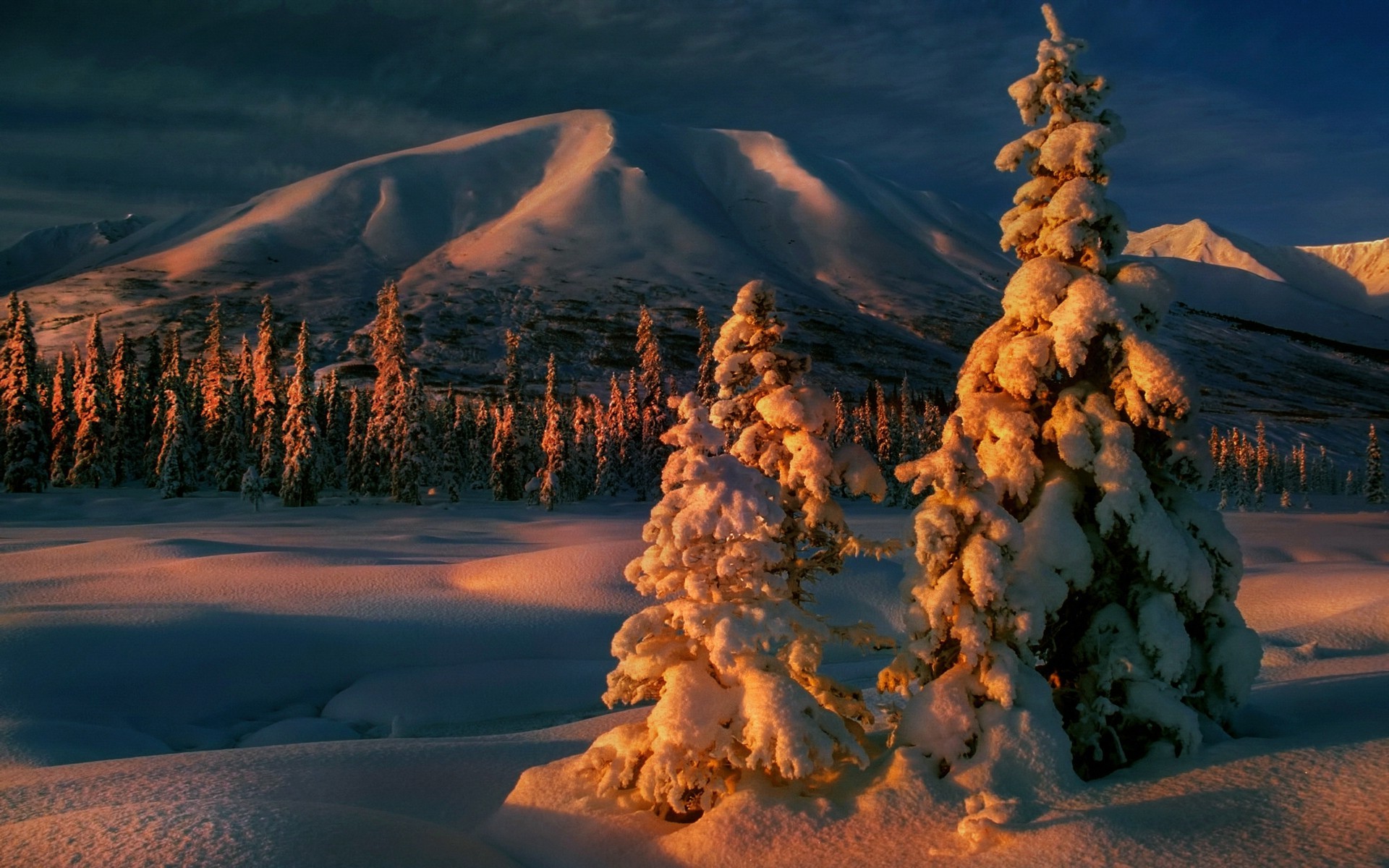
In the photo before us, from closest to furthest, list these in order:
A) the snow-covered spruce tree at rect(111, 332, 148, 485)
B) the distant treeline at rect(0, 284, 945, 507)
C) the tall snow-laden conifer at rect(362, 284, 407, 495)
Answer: the distant treeline at rect(0, 284, 945, 507)
the tall snow-laden conifer at rect(362, 284, 407, 495)
the snow-covered spruce tree at rect(111, 332, 148, 485)

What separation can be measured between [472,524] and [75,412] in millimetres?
43949

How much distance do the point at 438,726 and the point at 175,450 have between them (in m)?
50.2

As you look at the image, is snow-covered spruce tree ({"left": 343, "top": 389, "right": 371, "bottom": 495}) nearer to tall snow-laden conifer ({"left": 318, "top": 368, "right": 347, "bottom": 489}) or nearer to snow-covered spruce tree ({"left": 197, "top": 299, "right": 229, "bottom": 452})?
tall snow-laden conifer ({"left": 318, "top": 368, "right": 347, "bottom": 489})

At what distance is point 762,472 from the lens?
1049cm

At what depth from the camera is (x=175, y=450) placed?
2309 inches

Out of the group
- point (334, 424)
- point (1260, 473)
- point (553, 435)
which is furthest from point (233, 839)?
point (1260, 473)

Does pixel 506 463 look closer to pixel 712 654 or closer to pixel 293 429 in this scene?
pixel 293 429

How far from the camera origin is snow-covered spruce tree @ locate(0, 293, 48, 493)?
5828 centimetres

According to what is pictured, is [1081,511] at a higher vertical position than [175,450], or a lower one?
higher

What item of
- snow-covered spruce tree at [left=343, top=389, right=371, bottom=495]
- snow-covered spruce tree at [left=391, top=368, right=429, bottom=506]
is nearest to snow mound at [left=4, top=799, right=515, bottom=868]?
snow-covered spruce tree at [left=391, top=368, right=429, bottom=506]

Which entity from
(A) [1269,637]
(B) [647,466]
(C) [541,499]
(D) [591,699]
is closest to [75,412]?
(C) [541,499]

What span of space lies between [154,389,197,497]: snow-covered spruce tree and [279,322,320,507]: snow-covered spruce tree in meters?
7.66

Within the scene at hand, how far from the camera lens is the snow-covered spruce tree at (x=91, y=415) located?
6550cm

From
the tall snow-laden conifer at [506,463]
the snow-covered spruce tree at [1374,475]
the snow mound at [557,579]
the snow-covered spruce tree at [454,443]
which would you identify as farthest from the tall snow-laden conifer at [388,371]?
the snow-covered spruce tree at [1374,475]
